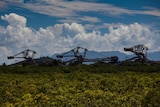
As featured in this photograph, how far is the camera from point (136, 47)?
3900 inches

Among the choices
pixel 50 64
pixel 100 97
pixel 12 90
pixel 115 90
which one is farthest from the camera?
pixel 50 64

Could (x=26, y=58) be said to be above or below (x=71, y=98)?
below

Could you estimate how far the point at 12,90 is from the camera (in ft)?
94.3

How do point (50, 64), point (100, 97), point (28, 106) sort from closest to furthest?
point (28, 106) < point (100, 97) < point (50, 64)

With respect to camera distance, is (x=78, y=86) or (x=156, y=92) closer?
(x=156, y=92)

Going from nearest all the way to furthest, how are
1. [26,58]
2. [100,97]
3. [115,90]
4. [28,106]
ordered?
1. [28,106]
2. [100,97]
3. [115,90]
4. [26,58]

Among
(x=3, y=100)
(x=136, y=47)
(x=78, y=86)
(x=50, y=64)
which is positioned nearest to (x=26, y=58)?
(x=50, y=64)

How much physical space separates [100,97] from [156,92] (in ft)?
13.3

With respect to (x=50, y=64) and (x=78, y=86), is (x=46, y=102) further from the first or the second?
(x=50, y=64)

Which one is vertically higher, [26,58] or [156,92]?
[156,92]

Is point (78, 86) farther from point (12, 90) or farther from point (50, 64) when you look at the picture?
point (50, 64)

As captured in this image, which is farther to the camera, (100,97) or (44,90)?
(44,90)

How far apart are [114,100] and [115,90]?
8.80 metres

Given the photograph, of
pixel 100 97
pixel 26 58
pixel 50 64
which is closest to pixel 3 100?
pixel 100 97
